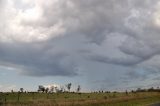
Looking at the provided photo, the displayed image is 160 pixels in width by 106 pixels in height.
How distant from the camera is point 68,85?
181m

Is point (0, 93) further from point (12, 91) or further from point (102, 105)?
point (102, 105)

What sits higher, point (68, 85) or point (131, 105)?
point (68, 85)

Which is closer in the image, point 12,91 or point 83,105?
point 83,105

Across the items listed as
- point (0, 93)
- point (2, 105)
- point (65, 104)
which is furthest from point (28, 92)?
point (2, 105)

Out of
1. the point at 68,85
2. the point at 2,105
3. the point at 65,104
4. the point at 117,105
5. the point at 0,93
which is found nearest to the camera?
the point at 2,105

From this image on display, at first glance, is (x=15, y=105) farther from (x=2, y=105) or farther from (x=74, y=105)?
(x=74, y=105)

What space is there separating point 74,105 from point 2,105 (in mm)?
17439

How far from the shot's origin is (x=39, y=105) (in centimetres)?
7350

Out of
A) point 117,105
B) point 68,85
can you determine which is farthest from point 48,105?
point 68,85

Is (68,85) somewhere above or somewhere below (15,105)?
above

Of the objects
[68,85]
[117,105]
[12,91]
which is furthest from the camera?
[68,85]

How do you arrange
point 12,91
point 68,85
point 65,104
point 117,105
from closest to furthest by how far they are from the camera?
point 65,104
point 117,105
point 12,91
point 68,85

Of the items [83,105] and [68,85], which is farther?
[68,85]

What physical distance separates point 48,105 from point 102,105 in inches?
592
